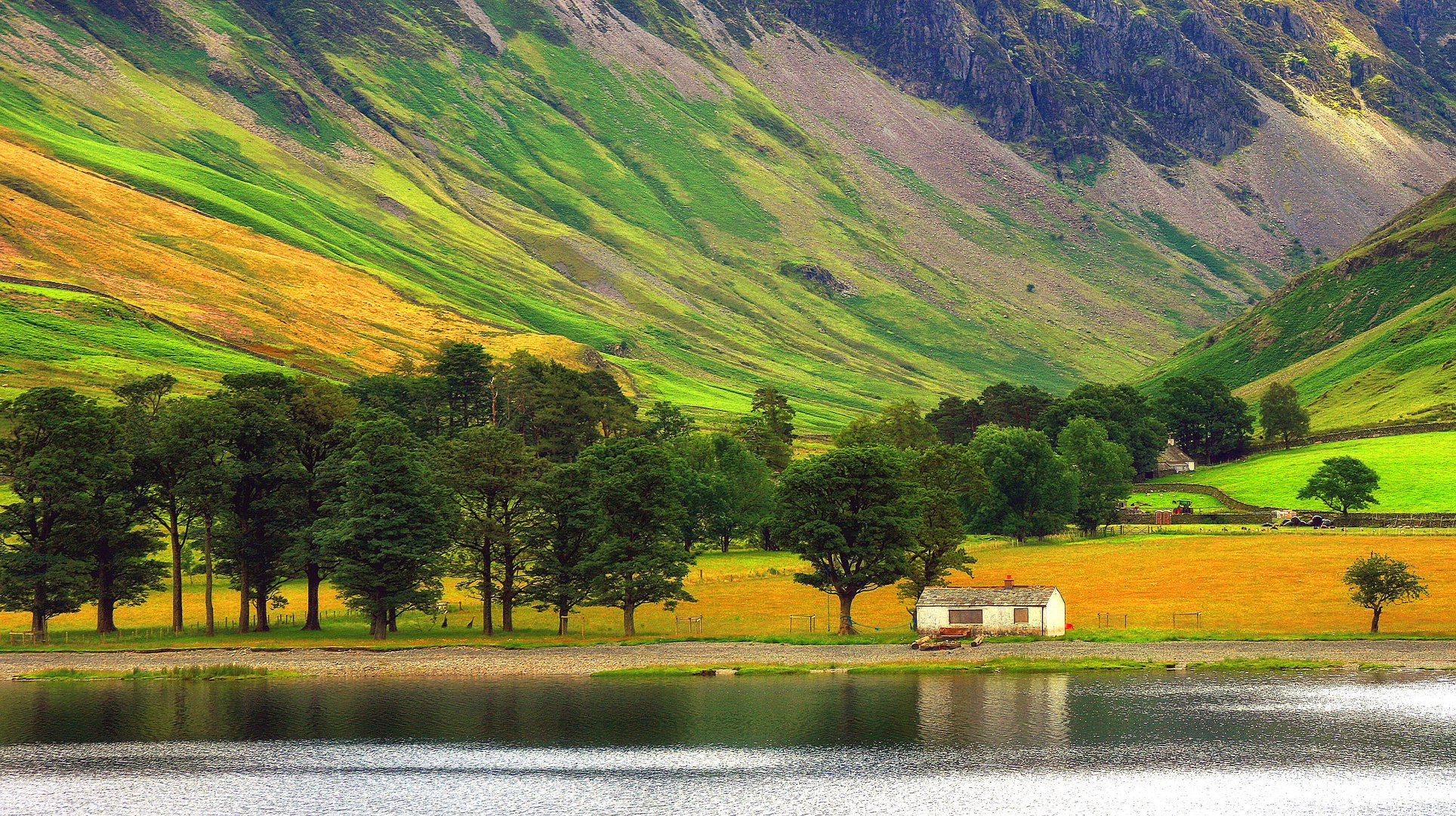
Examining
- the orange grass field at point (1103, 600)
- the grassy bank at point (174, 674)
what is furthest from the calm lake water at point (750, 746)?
the orange grass field at point (1103, 600)

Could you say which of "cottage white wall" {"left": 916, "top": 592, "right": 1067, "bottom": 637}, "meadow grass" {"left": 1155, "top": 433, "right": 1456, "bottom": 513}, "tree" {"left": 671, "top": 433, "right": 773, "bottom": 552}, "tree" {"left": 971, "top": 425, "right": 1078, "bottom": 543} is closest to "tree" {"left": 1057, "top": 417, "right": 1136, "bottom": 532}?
"tree" {"left": 971, "top": 425, "right": 1078, "bottom": 543}

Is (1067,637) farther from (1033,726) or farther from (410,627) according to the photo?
(410,627)

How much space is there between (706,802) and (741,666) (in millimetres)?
31940

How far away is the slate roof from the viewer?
101125 millimetres

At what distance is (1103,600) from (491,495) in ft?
180

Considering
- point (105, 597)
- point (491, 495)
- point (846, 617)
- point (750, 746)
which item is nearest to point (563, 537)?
point (491, 495)

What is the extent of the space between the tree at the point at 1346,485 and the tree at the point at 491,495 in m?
98.2

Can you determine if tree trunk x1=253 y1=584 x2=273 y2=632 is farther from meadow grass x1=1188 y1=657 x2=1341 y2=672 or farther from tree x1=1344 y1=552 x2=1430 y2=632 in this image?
tree x1=1344 y1=552 x2=1430 y2=632

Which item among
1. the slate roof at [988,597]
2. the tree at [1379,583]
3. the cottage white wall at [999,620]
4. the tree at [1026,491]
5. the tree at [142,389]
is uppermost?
the tree at [142,389]

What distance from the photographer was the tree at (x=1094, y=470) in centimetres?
15750

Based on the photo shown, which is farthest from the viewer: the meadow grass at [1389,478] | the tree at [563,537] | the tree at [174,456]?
the meadow grass at [1389,478]

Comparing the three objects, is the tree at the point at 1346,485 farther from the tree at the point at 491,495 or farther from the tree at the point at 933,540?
the tree at the point at 491,495

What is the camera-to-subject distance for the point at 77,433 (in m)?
102

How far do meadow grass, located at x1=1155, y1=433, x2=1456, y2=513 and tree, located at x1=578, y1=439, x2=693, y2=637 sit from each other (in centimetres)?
9559
